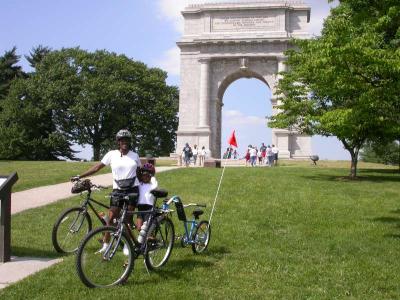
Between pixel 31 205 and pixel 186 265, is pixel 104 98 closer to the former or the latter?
pixel 31 205

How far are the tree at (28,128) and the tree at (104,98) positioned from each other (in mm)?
1227

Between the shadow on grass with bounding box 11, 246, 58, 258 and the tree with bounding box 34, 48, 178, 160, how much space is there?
4567 centimetres

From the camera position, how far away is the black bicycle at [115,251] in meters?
6.88

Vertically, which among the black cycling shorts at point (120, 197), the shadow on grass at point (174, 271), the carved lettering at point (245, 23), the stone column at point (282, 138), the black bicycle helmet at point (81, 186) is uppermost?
the carved lettering at point (245, 23)

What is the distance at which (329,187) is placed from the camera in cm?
2025

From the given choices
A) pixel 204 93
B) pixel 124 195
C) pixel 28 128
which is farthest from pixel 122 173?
pixel 28 128

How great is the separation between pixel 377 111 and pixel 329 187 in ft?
22.8

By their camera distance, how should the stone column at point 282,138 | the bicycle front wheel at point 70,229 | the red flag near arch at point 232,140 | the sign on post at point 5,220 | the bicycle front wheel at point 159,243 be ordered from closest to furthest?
the bicycle front wheel at point 159,243 → the sign on post at point 5,220 → the bicycle front wheel at point 70,229 → the red flag near arch at point 232,140 → the stone column at point 282,138

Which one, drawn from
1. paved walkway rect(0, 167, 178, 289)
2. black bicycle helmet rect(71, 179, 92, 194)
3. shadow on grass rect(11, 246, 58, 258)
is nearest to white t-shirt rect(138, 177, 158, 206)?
black bicycle helmet rect(71, 179, 92, 194)

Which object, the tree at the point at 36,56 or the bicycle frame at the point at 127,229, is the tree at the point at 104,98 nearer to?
the tree at the point at 36,56

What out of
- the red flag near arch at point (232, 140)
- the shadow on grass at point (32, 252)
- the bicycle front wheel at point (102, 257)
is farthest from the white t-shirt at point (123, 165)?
the red flag near arch at point (232, 140)

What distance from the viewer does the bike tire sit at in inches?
356

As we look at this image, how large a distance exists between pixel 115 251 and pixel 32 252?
2754 millimetres

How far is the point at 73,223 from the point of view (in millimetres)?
9242
